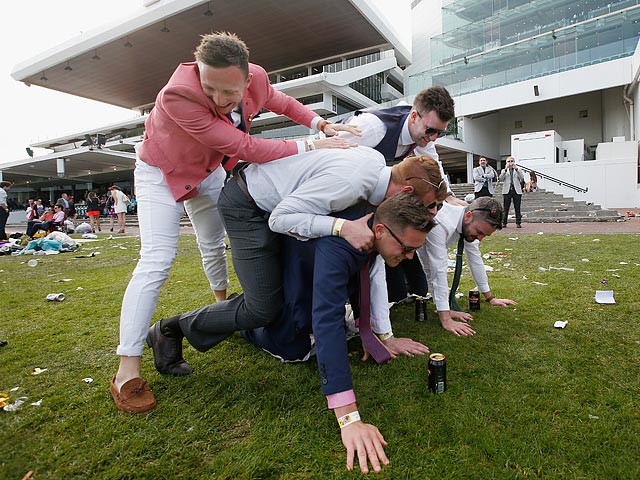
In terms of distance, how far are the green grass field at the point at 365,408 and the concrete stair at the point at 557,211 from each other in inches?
435

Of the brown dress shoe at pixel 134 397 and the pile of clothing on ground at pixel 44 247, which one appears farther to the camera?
the pile of clothing on ground at pixel 44 247

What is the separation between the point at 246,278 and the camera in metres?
2.33

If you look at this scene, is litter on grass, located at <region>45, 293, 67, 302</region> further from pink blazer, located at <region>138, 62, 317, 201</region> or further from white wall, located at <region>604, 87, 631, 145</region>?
white wall, located at <region>604, 87, 631, 145</region>

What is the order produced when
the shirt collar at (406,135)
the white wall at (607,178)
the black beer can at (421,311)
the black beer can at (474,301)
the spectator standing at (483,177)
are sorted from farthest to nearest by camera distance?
the white wall at (607,178) < the spectator standing at (483,177) < the black beer can at (474,301) < the black beer can at (421,311) < the shirt collar at (406,135)

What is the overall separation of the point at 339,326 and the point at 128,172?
145 feet

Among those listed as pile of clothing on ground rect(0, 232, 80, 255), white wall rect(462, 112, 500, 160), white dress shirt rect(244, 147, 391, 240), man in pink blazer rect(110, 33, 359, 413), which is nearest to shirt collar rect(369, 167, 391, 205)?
white dress shirt rect(244, 147, 391, 240)

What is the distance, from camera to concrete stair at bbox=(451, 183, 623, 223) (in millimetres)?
12899

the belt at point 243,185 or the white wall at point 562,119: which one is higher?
the white wall at point 562,119

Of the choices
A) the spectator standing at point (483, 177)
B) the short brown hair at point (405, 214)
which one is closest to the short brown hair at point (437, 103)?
the short brown hair at point (405, 214)

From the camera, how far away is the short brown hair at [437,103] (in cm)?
297

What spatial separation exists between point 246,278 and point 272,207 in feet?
1.44

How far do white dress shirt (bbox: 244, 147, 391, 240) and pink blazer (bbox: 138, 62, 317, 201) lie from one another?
14 centimetres

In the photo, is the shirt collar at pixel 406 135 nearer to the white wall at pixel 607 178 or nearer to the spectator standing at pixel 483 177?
the spectator standing at pixel 483 177

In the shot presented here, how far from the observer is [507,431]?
70.3 inches
